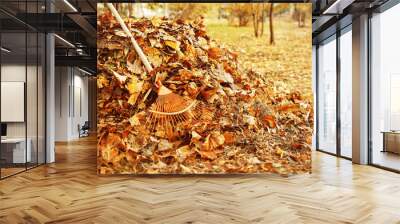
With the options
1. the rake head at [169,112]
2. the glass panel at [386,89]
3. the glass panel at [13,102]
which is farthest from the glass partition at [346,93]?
the glass panel at [13,102]

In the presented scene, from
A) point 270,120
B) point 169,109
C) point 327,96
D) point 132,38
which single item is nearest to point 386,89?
point 270,120

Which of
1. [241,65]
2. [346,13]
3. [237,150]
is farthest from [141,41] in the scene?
[346,13]

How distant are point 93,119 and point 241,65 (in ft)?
54.8

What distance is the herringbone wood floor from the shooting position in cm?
386

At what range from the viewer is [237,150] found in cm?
621

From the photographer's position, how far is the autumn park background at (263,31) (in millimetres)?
6281

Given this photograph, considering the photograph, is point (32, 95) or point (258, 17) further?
point (32, 95)

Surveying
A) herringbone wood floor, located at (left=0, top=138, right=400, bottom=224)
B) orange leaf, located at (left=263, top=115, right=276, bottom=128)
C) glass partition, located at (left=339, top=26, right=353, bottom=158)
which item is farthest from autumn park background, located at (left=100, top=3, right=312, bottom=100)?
glass partition, located at (left=339, top=26, right=353, bottom=158)

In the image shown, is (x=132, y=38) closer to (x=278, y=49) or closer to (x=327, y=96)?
(x=278, y=49)

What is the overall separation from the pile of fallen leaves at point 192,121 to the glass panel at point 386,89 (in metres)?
1.92

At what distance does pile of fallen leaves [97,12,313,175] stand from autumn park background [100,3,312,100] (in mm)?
142

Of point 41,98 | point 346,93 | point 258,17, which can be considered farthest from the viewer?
point 346,93

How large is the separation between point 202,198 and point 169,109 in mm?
1891

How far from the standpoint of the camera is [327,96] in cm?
1021
